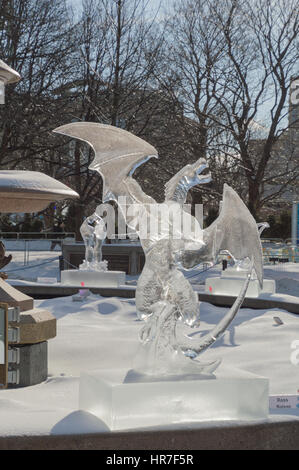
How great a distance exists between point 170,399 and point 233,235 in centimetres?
111

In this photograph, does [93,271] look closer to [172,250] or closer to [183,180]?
[183,180]

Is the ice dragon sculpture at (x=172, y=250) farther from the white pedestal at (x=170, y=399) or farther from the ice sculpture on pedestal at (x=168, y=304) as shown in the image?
the white pedestal at (x=170, y=399)

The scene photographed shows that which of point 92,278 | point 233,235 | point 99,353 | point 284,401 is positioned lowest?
point 99,353

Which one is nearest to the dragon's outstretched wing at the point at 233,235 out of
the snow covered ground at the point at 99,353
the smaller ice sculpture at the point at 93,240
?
the snow covered ground at the point at 99,353

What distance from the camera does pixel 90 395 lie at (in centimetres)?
344

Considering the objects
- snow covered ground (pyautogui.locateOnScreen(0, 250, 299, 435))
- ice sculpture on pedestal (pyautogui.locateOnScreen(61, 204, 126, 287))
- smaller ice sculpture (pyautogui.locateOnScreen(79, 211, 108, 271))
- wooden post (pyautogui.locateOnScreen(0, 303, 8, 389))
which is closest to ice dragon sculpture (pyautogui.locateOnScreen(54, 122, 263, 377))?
snow covered ground (pyautogui.locateOnScreen(0, 250, 299, 435))

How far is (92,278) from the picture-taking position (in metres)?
10.7

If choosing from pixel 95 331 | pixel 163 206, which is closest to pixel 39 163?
pixel 95 331

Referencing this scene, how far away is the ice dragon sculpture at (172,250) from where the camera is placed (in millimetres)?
3594

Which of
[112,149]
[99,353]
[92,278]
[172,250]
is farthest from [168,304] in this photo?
[92,278]

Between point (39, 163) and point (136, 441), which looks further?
point (39, 163)

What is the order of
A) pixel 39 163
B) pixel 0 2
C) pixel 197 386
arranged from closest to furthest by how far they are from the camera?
pixel 197 386, pixel 0 2, pixel 39 163
